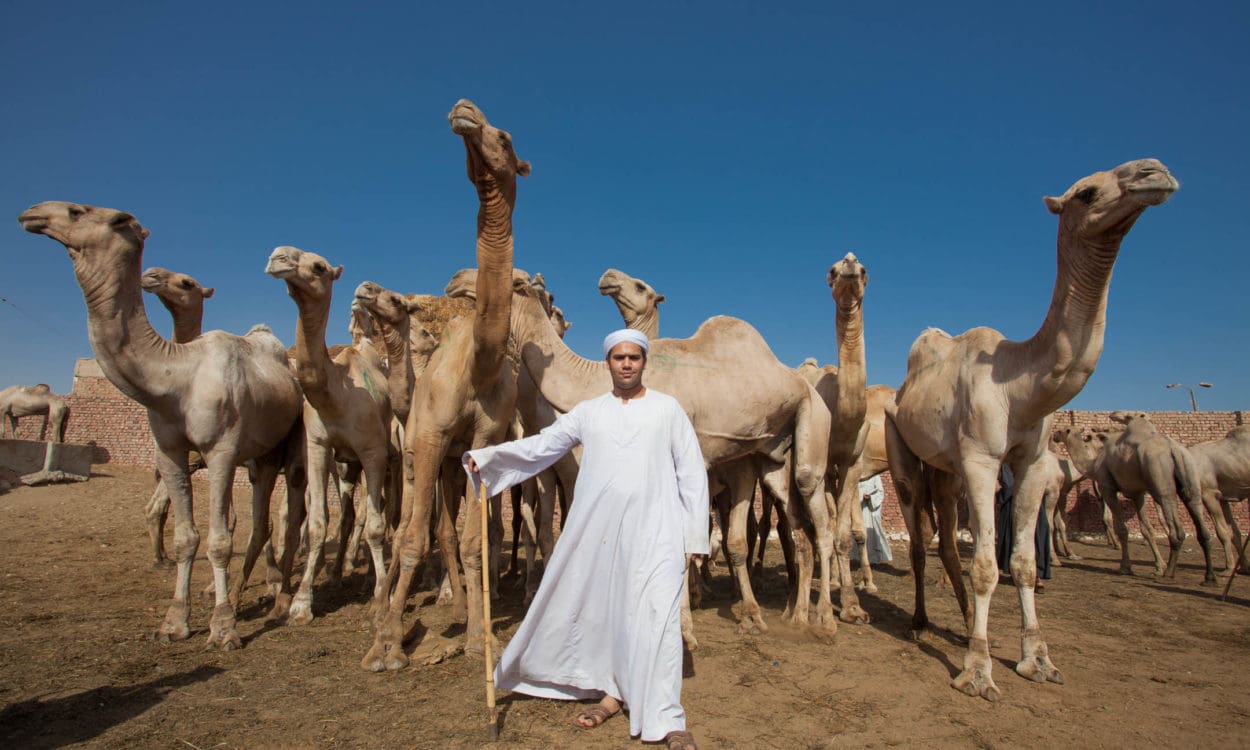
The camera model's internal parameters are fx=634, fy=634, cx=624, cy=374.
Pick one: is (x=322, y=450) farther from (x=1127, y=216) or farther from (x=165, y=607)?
(x=1127, y=216)

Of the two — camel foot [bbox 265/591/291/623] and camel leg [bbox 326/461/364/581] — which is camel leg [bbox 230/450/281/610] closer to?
camel foot [bbox 265/591/291/623]

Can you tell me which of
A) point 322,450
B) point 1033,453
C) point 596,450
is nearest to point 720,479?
point 1033,453

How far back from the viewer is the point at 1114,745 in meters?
3.90

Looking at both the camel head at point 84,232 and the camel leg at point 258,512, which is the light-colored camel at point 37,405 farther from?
the camel head at point 84,232

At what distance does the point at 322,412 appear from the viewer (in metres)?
6.31

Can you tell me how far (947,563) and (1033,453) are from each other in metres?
1.64

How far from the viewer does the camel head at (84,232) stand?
5.16 metres

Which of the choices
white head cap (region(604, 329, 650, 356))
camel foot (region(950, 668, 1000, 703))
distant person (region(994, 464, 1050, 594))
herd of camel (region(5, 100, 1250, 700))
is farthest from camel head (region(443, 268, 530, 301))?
distant person (region(994, 464, 1050, 594))

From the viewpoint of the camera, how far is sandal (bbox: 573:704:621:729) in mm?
3833

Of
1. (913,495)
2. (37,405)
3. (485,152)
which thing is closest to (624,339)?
(485,152)

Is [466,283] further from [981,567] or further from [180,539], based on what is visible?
[981,567]

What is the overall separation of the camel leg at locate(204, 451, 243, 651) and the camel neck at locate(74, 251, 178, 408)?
779mm

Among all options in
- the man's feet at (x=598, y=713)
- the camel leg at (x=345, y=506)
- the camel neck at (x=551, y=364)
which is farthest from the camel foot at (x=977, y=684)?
the camel leg at (x=345, y=506)

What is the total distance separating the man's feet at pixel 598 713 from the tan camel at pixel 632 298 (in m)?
4.20
